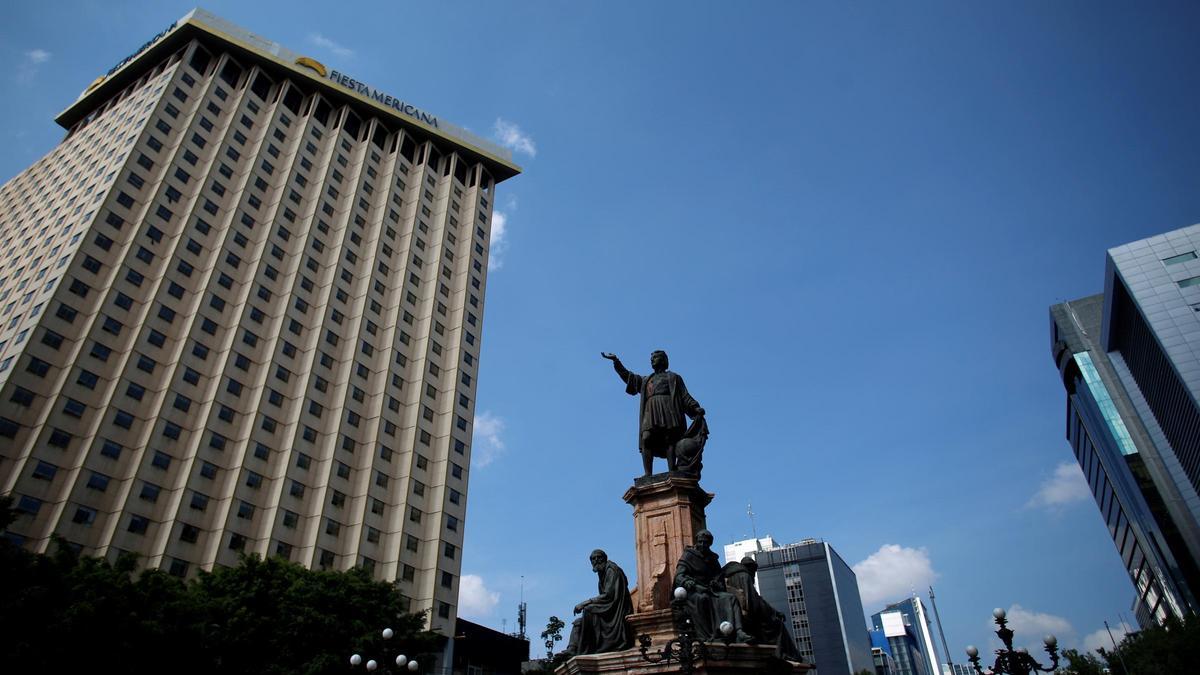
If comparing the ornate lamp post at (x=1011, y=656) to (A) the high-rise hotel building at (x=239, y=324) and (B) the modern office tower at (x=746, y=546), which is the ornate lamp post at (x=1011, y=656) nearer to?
(A) the high-rise hotel building at (x=239, y=324)

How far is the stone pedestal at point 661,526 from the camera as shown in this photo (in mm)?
12719

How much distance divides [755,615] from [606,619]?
2.55m

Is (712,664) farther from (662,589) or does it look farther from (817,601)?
(817,601)

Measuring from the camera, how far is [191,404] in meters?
47.4

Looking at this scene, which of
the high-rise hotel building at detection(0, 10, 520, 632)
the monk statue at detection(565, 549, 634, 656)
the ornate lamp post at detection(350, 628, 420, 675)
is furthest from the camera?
the high-rise hotel building at detection(0, 10, 520, 632)

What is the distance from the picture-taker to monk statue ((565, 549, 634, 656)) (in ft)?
39.3

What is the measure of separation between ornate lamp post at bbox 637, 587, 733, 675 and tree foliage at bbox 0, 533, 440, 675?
17096 mm

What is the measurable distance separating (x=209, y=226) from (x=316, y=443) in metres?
18.9

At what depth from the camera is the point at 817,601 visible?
132625 mm

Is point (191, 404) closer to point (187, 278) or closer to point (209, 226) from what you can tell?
point (187, 278)

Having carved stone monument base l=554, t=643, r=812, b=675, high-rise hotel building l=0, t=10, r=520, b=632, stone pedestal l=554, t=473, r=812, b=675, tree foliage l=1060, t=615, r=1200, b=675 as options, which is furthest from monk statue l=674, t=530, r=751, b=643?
high-rise hotel building l=0, t=10, r=520, b=632

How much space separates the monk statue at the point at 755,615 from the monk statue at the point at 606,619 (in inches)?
72.3

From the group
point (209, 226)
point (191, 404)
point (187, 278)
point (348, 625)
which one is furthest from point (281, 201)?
point (348, 625)

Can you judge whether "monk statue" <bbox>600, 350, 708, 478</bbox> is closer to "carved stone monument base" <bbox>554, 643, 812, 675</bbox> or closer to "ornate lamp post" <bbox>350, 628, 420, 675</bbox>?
"carved stone monument base" <bbox>554, 643, 812, 675</bbox>
